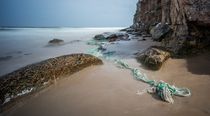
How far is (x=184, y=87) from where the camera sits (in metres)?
4.16

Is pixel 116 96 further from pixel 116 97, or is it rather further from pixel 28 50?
pixel 28 50

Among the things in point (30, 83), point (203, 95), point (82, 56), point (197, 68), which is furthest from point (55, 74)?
point (197, 68)

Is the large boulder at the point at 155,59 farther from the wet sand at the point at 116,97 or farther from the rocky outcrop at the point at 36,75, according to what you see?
the rocky outcrop at the point at 36,75

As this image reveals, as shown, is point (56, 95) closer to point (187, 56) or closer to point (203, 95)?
point (203, 95)

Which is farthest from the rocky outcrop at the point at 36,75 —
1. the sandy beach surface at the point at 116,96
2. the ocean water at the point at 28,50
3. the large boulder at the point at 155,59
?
the large boulder at the point at 155,59

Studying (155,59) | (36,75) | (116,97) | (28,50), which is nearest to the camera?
(116,97)

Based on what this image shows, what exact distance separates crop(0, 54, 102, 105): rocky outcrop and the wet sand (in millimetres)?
277

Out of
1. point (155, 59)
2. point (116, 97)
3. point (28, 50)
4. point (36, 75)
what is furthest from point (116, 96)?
point (28, 50)

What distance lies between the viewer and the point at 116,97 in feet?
12.6

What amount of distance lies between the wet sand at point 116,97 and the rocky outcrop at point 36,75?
0.91 feet

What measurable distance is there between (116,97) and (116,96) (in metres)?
0.05

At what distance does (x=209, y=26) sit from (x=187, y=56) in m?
1.32

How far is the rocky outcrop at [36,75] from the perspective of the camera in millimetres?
4031

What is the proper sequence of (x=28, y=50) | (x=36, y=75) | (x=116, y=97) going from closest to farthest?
(x=116, y=97) → (x=36, y=75) → (x=28, y=50)
